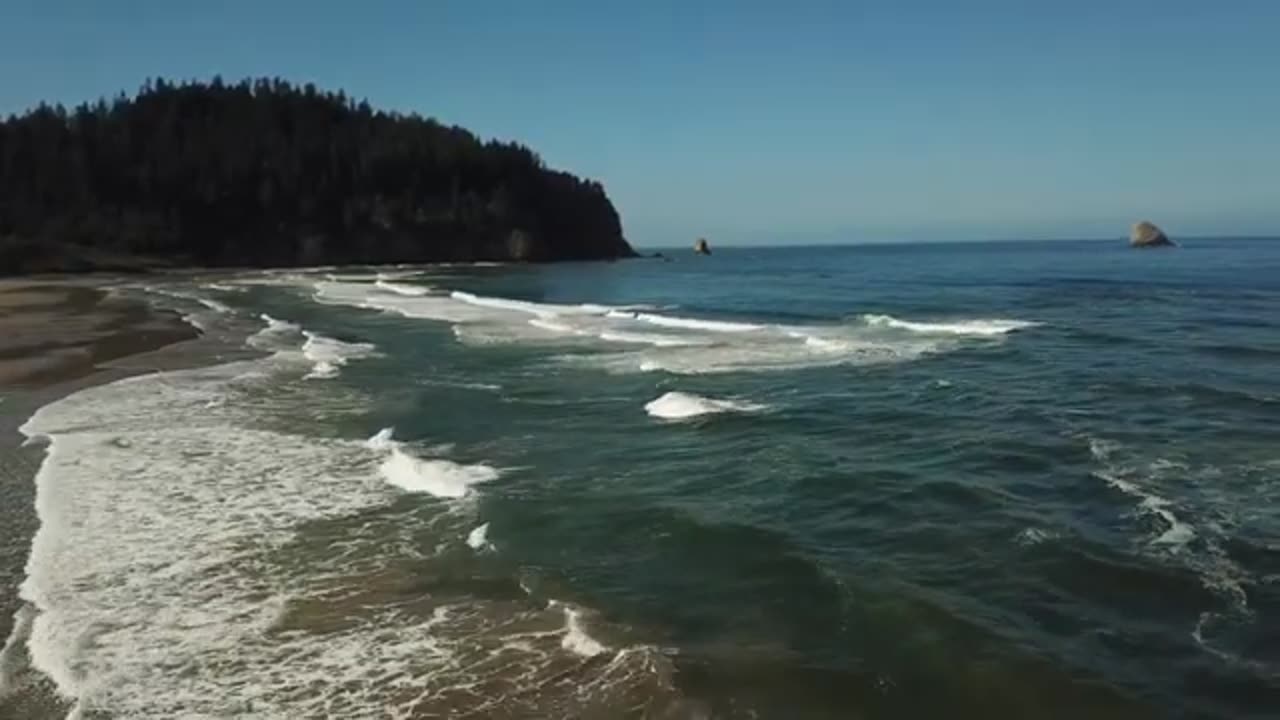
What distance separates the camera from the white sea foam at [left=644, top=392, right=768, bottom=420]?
848 inches

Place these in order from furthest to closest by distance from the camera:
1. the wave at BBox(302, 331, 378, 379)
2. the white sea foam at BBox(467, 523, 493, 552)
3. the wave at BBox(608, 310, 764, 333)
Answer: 1. the wave at BBox(608, 310, 764, 333)
2. the wave at BBox(302, 331, 378, 379)
3. the white sea foam at BBox(467, 523, 493, 552)

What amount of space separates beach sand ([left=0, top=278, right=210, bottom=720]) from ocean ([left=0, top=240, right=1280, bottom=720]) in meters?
0.31

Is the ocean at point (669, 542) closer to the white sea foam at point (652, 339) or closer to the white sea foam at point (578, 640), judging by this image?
the white sea foam at point (578, 640)

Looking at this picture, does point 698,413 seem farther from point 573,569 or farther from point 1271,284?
point 1271,284

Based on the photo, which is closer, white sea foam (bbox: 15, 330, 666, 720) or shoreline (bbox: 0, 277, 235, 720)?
white sea foam (bbox: 15, 330, 666, 720)

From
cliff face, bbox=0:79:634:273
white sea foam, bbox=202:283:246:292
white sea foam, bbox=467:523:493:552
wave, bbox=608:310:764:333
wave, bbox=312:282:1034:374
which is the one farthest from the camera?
cliff face, bbox=0:79:634:273

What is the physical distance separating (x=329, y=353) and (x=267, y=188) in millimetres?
113115

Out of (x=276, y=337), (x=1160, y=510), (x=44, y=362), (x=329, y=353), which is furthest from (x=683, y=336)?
(x=1160, y=510)

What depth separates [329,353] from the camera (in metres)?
34.4

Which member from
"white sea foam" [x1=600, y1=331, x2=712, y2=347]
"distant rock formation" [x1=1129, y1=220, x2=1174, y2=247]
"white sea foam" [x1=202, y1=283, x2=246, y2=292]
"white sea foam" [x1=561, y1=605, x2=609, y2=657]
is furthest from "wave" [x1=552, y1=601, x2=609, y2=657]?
"distant rock formation" [x1=1129, y1=220, x2=1174, y2=247]

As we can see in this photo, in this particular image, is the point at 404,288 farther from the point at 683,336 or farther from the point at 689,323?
the point at 683,336

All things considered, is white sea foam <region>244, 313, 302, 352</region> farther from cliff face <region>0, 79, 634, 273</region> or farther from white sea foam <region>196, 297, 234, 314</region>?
cliff face <region>0, 79, 634, 273</region>

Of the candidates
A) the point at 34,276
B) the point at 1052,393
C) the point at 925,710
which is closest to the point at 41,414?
the point at 925,710

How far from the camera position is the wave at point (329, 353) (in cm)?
2986
